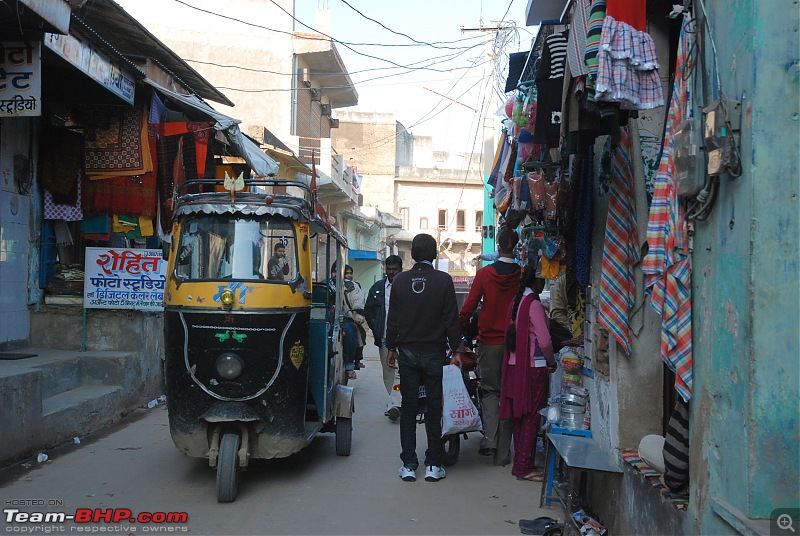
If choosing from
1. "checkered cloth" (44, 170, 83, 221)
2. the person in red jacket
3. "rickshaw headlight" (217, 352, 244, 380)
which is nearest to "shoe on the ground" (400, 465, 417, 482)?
the person in red jacket

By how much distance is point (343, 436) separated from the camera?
7.43 meters

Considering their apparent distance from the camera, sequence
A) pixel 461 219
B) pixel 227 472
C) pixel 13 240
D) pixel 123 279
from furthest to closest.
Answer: pixel 461 219 < pixel 123 279 < pixel 13 240 < pixel 227 472

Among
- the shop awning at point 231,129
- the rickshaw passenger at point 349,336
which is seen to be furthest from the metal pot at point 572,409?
the shop awning at point 231,129

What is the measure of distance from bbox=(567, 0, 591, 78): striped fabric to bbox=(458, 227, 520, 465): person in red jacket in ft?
9.44

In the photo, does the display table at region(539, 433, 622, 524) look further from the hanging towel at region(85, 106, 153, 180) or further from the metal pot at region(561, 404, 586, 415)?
the hanging towel at region(85, 106, 153, 180)

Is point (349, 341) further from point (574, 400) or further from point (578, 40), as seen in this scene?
point (578, 40)

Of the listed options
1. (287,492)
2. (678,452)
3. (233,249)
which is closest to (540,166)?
(233,249)

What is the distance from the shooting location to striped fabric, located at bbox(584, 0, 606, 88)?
4277 mm

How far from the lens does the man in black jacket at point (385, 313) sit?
31.0 feet

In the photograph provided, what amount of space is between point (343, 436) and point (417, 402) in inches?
43.9

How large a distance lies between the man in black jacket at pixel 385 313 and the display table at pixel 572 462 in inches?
146

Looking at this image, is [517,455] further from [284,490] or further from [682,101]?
[682,101]

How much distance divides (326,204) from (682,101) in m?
26.5

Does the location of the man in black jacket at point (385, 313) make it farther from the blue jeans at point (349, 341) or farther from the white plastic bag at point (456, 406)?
the white plastic bag at point (456, 406)
